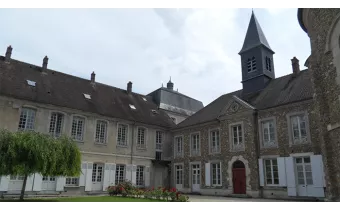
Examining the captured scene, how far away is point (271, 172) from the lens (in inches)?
600

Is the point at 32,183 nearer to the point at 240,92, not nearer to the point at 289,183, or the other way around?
the point at 289,183

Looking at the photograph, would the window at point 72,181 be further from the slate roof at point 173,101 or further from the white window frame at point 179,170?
the slate roof at point 173,101

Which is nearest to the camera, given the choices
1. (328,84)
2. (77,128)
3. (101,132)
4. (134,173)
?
(328,84)

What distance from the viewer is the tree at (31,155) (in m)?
9.91

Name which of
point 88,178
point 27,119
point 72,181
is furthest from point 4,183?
point 88,178

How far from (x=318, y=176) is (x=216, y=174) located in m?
6.61

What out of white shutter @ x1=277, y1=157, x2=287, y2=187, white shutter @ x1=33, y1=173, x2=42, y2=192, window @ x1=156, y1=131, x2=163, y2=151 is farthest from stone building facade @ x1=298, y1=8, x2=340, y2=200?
white shutter @ x1=33, y1=173, x2=42, y2=192

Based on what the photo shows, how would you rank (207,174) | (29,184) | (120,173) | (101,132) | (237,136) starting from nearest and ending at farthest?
1. (29,184)
2. (237,136)
3. (207,174)
4. (101,132)
5. (120,173)

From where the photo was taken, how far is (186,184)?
19.9m

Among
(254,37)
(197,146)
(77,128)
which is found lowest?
(197,146)

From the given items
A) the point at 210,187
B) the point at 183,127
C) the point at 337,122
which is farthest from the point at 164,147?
the point at 337,122

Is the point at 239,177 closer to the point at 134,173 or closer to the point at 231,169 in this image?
the point at 231,169

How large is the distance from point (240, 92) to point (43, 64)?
14.9m

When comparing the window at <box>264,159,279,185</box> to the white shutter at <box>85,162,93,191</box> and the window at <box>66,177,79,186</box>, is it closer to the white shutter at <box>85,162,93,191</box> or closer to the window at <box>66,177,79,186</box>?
the white shutter at <box>85,162,93,191</box>
